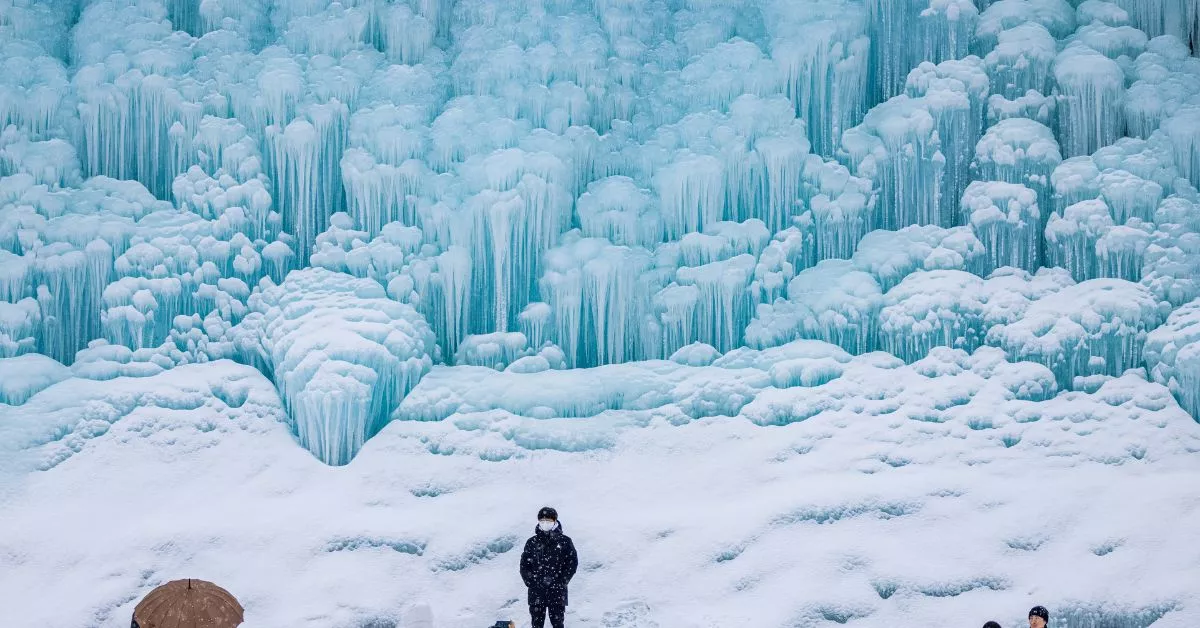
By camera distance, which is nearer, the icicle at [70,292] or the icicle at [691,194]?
the icicle at [70,292]

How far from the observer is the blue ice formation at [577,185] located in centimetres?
1255

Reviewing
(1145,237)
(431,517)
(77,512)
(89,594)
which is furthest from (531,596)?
(1145,237)

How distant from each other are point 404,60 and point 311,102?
1.21 meters

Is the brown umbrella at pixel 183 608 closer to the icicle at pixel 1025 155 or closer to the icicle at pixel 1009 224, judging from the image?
the icicle at pixel 1009 224

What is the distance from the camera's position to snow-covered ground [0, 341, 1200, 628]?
1066 centimetres

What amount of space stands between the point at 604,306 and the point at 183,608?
6692 millimetres

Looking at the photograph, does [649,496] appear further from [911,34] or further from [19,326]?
[19,326]

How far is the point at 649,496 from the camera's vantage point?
11930 mm

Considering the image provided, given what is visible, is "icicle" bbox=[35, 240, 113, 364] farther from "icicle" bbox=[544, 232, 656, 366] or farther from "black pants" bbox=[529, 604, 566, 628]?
"black pants" bbox=[529, 604, 566, 628]

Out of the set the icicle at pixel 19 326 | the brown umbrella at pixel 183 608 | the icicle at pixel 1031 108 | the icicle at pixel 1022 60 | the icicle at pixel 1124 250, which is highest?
the icicle at pixel 1022 60

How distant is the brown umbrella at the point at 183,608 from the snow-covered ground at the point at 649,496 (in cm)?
349

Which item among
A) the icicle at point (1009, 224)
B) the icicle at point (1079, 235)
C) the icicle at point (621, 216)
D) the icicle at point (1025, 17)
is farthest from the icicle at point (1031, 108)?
the icicle at point (621, 216)

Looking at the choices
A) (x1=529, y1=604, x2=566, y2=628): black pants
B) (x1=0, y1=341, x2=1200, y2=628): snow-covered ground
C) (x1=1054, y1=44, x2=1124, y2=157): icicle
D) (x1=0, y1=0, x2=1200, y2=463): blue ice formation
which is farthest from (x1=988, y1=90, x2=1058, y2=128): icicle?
(x1=529, y1=604, x2=566, y2=628): black pants

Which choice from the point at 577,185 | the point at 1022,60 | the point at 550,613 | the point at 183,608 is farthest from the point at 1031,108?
the point at 183,608
